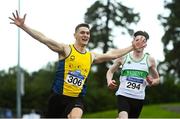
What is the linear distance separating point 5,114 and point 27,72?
4983 centimetres

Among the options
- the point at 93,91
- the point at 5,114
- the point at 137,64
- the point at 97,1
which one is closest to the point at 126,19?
the point at 97,1

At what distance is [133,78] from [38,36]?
2.13m

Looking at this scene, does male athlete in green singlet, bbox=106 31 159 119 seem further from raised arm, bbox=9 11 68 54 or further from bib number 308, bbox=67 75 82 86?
raised arm, bbox=9 11 68 54

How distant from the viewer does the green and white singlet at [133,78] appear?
33.1 ft

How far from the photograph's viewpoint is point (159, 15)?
5528 cm


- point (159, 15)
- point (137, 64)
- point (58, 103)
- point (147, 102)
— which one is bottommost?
point (147, 102)

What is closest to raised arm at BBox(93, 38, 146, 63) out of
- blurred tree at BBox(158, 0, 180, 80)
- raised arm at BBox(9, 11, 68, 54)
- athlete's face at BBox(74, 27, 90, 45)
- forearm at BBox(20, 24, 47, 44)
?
athlete's face at BBox(74, 27, 90, 45)

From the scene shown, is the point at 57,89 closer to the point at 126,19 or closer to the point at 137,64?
the point at 137,64

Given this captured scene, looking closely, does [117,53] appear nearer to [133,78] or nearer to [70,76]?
[133,78]

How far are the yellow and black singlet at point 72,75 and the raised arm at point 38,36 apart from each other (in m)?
0.21

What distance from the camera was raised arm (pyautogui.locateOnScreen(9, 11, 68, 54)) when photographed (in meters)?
8.77

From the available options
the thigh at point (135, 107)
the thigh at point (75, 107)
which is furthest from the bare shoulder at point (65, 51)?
the thigh at point (135, 107)

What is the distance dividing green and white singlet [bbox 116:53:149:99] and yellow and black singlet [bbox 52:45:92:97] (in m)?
1.16

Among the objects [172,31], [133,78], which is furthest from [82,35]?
[172,31]
